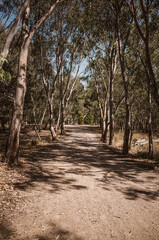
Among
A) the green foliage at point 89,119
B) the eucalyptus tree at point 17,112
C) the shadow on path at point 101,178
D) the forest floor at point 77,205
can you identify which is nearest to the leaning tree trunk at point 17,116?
the eucalyptus tree at point 17,112

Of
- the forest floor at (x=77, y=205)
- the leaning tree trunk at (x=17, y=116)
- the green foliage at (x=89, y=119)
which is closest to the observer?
the forest floor at (x=77, y=205)

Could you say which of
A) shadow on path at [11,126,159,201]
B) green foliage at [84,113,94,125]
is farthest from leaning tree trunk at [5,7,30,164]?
green foliage at [84,113,94,125]

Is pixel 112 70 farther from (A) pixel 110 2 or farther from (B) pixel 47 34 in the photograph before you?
(B) pixel 47 34

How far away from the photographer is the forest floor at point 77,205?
2.65m

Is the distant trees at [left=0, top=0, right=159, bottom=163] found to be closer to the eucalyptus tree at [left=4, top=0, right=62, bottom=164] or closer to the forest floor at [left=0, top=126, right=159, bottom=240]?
the eucalyptus tree at [left=4, top=0, right=62, bottom=164]

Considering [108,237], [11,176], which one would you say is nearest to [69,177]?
[11,176]

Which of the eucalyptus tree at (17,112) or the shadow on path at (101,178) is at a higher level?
the eucalyptus tree at (17,112)

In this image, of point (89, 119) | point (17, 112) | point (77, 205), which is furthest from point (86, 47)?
point (89, 119)

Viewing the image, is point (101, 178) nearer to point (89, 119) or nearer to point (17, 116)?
point (17, 116)

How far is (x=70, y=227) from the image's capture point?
9.07ft

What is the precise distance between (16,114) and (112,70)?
10397 mm

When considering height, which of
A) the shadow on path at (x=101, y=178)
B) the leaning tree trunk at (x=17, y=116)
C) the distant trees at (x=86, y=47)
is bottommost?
the shadow on path at (x=101, y=178)

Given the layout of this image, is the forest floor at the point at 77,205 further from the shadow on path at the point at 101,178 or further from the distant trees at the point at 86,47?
the distant trees at the point at 86,47

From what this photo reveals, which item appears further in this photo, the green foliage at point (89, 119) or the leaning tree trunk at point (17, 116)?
the green foliage at point (89, 119)
